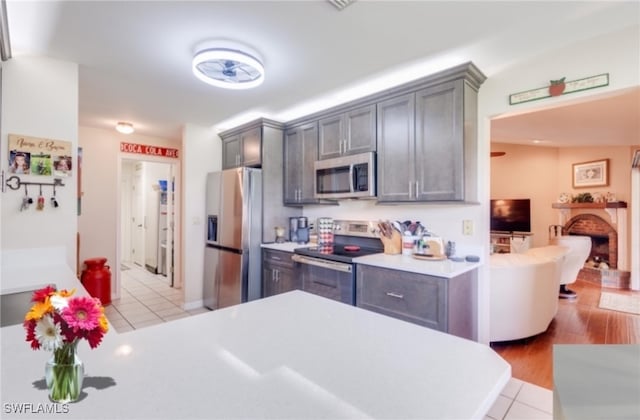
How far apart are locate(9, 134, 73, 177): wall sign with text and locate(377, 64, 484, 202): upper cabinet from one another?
2412mm

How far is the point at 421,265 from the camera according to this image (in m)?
2.18

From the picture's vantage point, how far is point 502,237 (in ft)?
22.4

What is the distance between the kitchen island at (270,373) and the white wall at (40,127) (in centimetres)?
145

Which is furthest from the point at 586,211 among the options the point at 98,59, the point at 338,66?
the point at 98,59

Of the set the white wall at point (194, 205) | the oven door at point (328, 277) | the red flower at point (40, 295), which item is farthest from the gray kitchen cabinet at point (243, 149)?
the red flower at point (40, 295)

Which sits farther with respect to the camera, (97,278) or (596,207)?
(596,207)

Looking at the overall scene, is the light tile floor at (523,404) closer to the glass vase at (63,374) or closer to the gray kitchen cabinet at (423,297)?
the gray kitchen cabinet at (423,297)

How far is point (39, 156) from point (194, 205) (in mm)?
1827

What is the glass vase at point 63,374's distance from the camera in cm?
60

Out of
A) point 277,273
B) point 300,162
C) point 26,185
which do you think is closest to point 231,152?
point 300,162

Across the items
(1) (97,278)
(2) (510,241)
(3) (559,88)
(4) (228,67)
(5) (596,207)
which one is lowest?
(1) (97,278)

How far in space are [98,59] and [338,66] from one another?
174 cm

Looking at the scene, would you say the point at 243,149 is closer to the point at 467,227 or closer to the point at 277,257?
the point at 277,257

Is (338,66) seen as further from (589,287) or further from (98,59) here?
(589,287)
